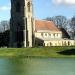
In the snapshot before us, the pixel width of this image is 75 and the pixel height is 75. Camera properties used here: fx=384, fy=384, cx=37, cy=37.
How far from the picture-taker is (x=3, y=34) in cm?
11638

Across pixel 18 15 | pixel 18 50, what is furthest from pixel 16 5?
pixel 18 50

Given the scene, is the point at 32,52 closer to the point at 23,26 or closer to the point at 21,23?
the point at 23,26

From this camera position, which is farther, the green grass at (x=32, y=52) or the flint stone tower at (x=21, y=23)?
the flint stone tower at (x=21, y=23)

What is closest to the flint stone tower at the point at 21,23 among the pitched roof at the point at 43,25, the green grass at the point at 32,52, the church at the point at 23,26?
the church at the point at 23,26

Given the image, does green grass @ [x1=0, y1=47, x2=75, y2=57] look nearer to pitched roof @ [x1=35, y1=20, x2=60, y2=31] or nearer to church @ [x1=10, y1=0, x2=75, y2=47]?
church @ [x1=10, y1=0, x2=75, y2=47]

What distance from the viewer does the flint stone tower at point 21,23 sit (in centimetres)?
10649

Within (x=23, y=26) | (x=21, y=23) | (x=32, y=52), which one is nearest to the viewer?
(x=32, y=52)

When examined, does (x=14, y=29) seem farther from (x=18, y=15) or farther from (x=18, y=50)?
(x=18, y=50)

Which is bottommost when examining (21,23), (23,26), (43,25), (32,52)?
(32,52)

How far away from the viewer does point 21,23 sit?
107 metres

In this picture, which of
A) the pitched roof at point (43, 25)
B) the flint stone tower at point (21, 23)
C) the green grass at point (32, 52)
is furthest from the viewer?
the pitched roof at point (43, 25)

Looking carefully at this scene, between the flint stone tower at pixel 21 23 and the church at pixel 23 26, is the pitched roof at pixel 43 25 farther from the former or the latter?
the flint stone tower at pixel 21 23

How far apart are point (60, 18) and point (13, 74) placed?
12047 cm

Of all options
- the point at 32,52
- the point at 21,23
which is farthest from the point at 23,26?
the point at 32,52
